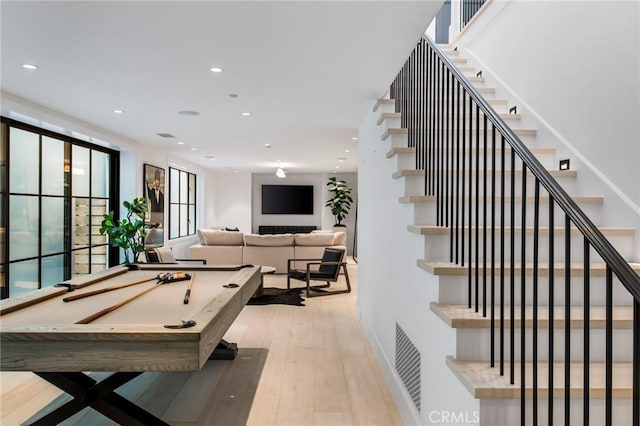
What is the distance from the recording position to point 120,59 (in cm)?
299

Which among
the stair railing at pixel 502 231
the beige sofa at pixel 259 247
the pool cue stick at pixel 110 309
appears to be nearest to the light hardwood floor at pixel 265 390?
the pool cue stick at pixel 110 309

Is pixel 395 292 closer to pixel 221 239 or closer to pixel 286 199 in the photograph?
pixel 221 239

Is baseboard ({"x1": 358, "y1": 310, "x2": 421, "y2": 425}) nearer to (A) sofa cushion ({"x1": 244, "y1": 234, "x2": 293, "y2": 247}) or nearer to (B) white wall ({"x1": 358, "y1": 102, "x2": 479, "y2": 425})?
(B) white wall ({"x1": 358, "y1": 102, "x2": 479, "y2": 425})

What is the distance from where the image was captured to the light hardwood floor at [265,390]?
8.77 feet

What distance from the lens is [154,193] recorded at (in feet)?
24.8

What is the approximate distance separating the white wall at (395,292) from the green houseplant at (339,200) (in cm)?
643

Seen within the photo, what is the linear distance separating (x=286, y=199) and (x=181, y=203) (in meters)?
3.43

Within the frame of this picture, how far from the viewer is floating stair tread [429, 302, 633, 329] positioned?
1.84 meters

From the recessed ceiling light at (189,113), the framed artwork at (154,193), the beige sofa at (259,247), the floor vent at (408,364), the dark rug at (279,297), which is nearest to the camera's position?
the floor vent at (408,364)

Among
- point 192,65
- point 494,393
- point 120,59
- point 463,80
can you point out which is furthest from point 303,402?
point 120,59

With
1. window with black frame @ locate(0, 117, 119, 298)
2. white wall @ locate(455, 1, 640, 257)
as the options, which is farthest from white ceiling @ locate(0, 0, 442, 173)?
white wall @ locate(455, 1, 640, 257)

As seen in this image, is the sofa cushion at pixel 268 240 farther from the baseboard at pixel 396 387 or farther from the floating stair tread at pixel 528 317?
the floating stair tread at pixel 528 317

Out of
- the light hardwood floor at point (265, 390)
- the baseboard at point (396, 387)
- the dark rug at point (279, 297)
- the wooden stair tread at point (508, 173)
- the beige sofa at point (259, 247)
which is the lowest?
the light hardwood floor at point (265, 390)

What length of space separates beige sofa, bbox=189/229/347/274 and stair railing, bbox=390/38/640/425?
15.3 ft
